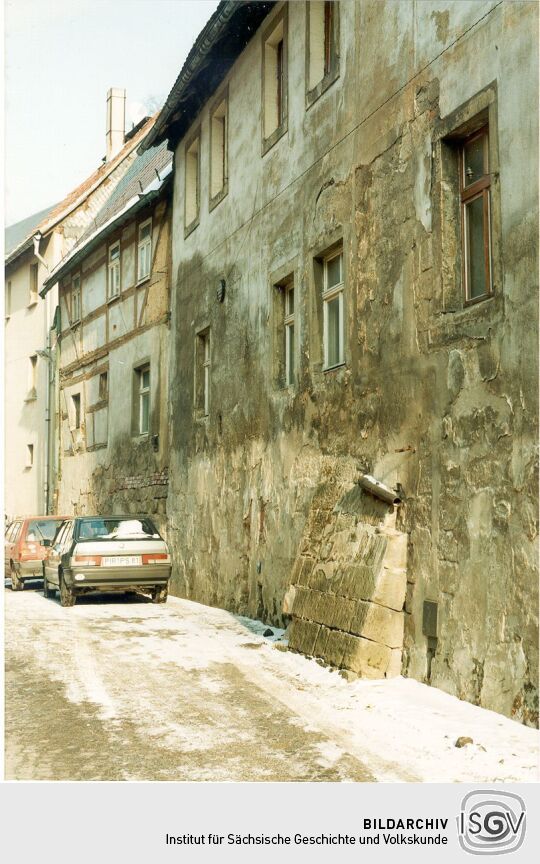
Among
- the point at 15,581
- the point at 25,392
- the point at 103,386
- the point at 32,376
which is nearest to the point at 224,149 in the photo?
the point at 103,386

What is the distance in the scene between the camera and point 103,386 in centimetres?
2161

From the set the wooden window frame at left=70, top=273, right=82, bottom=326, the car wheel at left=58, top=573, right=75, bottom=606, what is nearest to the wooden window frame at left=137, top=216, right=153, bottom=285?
the wooden window frame at left=70, top=273, right=82, bottom=326

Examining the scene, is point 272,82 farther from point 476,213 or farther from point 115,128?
point 115,128

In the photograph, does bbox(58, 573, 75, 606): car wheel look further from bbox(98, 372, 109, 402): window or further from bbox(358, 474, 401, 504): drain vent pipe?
bbox(98, 372, 109, 402): window

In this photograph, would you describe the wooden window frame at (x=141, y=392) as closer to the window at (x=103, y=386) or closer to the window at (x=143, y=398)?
the window at (x=143, y=398)

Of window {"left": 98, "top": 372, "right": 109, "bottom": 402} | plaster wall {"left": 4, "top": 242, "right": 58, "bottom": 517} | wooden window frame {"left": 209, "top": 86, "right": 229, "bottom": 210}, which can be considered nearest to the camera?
wooden window frame {"left": 209, "top": 86, "right": 229, "bottom": 210}

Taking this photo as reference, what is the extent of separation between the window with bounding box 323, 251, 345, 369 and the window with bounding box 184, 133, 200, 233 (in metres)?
5.92

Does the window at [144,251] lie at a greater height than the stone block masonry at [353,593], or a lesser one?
greater

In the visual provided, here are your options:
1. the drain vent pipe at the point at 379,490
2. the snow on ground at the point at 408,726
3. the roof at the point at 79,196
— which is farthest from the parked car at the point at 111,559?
the roof at the point at 79,196

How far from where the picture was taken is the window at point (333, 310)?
10477 millimetres

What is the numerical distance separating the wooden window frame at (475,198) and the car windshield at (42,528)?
11830 mm

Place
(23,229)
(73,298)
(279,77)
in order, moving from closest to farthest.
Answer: (279,77), (73,298), (23,229)

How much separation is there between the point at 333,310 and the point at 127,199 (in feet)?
42.2

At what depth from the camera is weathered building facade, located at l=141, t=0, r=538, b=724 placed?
679 cm
